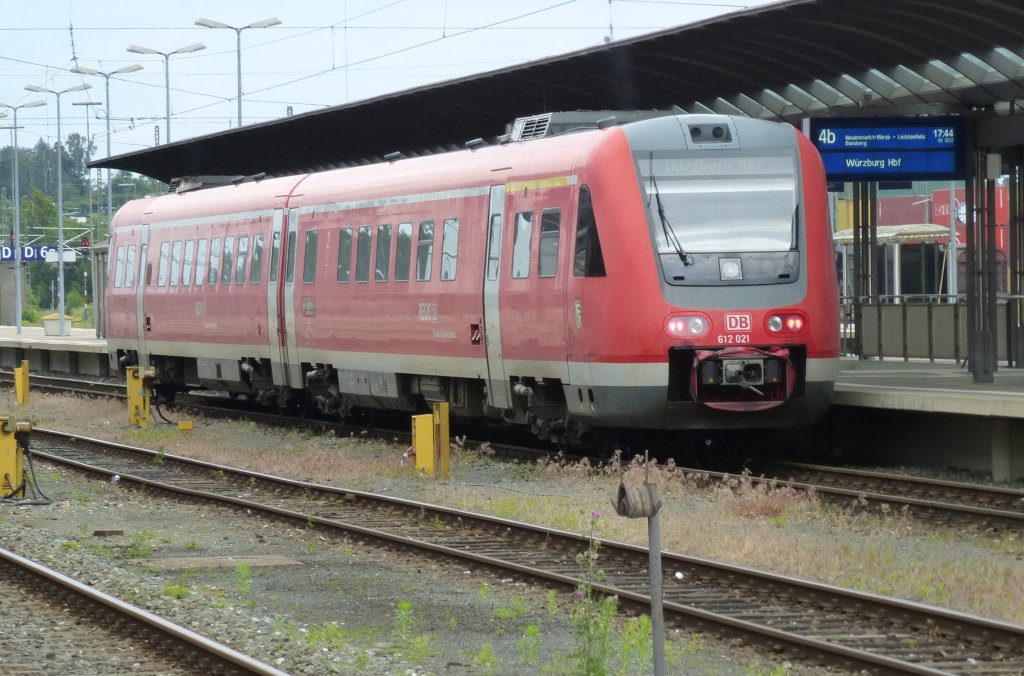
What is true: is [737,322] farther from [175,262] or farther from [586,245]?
[175,262]

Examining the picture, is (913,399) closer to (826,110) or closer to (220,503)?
(826,110)

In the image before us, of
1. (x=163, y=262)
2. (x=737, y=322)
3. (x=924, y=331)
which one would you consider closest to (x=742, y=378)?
(x=737, y=322)

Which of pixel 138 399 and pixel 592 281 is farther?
pixel 138 399

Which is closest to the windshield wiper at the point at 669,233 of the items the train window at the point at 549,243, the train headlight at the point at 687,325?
the train headlight at the point at 687,325

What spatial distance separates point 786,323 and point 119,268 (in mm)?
17235

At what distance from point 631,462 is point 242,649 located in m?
8.06

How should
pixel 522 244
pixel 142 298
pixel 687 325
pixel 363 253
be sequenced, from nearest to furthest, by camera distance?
pixel 687 325
pixel 522 244
pixel 363 253
pixel 142 298

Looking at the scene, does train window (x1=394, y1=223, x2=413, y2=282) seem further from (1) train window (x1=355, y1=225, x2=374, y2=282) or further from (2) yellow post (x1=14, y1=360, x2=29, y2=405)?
(2) yellow post (x1=14, y1=360, x2=29, y2=405)

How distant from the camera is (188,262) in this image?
85.6ft

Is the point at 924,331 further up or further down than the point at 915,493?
→ further up

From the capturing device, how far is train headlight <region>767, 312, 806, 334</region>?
50.0 ft

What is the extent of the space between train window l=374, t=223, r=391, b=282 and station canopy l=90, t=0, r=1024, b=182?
1.79 meters

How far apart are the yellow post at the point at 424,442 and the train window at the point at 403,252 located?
9.65ft

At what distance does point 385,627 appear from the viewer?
30.4 ft
